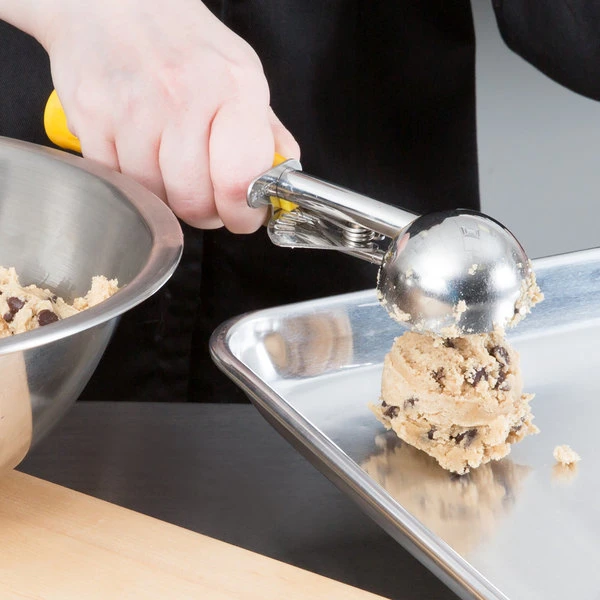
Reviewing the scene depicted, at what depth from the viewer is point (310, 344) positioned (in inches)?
29.0

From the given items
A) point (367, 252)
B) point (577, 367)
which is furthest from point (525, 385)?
point (367, 252)

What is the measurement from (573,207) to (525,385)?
0.86m

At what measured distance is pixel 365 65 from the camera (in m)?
0.98

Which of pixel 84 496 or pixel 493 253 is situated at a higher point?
pixel 493 253

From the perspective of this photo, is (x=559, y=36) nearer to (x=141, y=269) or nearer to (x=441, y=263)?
(x=441, y=263)

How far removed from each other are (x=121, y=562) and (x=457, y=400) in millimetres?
240

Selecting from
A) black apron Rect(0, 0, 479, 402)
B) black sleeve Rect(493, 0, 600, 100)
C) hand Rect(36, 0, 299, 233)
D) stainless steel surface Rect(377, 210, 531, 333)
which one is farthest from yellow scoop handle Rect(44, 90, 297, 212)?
black sleeve Rect(493, 0, 600, 100)

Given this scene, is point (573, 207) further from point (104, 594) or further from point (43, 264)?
point (104, 594)

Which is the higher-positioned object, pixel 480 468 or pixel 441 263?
pixel 441 263

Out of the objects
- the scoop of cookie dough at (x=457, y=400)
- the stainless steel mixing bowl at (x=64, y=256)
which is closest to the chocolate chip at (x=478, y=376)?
the scoop of cookie dough at (x=457, y=400)

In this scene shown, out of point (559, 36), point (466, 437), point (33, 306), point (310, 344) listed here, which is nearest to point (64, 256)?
point (33, 306)

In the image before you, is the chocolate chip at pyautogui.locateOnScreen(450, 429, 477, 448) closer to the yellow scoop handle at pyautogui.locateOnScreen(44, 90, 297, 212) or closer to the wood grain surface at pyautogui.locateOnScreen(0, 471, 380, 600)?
the wood grain surface at pyautogui.locateOnScreen(0, 471, 380, 600)

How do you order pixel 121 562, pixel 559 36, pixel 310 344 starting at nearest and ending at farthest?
pixel 121 562 < pixel 310 344 < pixel 559 36

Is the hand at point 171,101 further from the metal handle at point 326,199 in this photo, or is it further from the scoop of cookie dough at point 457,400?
the scoop of cookie dough at point 457,400
